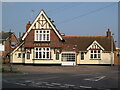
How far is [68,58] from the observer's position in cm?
4019

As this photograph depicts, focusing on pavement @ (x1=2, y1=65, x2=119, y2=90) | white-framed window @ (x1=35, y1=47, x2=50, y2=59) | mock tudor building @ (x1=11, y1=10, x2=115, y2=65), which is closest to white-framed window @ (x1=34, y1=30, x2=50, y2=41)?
mock tudor building @ (x1=11, y1=10, x2=115, y2=65)

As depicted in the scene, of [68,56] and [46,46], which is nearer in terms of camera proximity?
[46,46]

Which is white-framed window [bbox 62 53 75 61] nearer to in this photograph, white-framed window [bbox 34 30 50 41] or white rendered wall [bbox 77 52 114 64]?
white rendered wall [bbox 77 52 114 64]

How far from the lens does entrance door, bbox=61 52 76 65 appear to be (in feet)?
131

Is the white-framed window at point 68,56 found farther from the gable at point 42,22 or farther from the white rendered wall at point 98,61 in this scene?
the gable at point 42,22

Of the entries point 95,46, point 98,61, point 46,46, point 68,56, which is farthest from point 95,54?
point 46,46

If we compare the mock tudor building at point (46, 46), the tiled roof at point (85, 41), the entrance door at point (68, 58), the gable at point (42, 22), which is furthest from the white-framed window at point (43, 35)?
the tiled roof at point (85, 41)

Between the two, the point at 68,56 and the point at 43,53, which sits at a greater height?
the point at 43,53

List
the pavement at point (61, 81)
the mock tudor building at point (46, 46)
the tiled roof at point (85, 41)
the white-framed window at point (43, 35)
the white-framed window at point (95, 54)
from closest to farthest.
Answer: the pavement at point (61, 81), the mock tudor building at point (46, 46), the white-framed window at point (43, 35), the white-framed window at point (95, 54), the tiled roof at point (85, 41)

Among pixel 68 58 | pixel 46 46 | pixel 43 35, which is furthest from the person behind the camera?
pixel 68 58

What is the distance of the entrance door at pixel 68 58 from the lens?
131 ft

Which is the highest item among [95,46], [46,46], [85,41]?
[85,41]

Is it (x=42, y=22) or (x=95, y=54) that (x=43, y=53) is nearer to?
(x=42, y=22)

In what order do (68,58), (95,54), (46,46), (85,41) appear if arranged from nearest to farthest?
(46,46)
(68,58)
(95,54)
(85,41)
